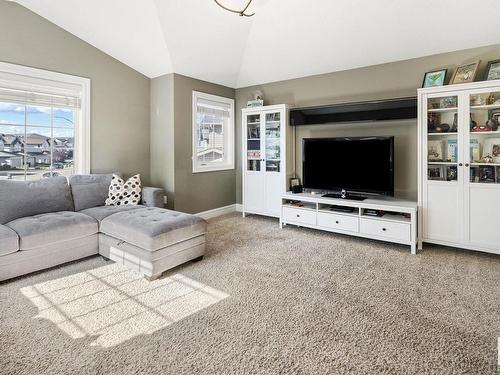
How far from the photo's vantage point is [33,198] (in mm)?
3217

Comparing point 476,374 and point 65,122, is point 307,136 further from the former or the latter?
point 476,374

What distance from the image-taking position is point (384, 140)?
147 inches

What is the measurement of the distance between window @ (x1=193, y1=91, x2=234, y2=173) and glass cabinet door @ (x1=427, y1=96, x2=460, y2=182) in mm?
3121

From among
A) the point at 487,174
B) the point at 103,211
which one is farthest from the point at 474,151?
the point at 103,211

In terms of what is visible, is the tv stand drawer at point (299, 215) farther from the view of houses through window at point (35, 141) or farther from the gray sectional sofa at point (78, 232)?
the view of houses through window at point (35, 141)

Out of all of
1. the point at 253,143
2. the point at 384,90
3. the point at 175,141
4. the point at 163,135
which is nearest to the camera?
the point at 384,90

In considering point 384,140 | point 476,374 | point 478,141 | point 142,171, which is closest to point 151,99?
point 142,171

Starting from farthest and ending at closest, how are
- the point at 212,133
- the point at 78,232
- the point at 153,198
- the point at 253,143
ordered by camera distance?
→ the point at 212,133 → the point at 253,143 → the point at 153,198 → the point at 78,232

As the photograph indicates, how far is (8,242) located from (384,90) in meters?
4.40

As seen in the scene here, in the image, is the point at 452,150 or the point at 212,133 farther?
the point at 212,133

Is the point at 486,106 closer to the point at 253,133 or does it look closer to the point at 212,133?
the point at 253,133

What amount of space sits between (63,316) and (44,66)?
9.83 ft

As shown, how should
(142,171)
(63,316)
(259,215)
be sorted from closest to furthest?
(63,316) < (142,171) < (259,215)

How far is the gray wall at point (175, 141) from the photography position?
4.51 m
